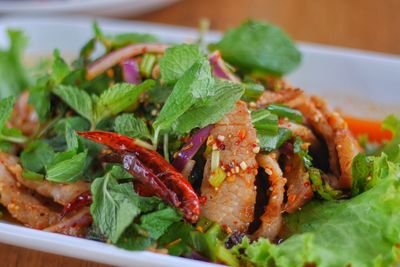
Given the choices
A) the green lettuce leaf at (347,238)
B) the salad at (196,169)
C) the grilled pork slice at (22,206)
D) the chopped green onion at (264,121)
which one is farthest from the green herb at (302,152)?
the grilled pork slice at (22,206)

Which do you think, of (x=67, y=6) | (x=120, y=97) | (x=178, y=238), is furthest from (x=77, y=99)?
(x=67, y=6)

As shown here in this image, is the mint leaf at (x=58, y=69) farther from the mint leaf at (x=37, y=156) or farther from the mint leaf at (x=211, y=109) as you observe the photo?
the mint leaf at (x=211, y=109)

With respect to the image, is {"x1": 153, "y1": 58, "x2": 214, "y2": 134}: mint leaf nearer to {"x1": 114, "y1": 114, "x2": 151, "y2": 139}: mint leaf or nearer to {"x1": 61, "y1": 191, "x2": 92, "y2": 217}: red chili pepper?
{"x1": 114, "y1": 114, "x2": 151, "y2": 139}: mint leaf

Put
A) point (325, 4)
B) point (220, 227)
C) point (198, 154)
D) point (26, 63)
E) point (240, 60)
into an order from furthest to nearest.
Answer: point (325, 4) < point (26, 63) < point (240, 60) < point (198, 154) < point (220, 227)

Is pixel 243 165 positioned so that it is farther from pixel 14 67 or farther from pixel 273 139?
pixel 14 67

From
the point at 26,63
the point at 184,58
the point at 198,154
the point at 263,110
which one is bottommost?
the point at 26,63

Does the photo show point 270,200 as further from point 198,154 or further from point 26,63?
point 26,63

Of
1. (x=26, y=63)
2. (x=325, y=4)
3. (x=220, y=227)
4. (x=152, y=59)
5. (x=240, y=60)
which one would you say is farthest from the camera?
(x=325, y=4)

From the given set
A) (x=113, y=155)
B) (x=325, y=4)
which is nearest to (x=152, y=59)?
(x=113, y=155)
